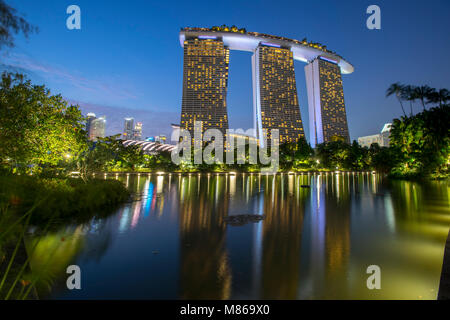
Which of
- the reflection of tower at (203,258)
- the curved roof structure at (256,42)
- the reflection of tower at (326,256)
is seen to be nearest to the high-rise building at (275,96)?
Answer: the curved roof structure at (256,42)

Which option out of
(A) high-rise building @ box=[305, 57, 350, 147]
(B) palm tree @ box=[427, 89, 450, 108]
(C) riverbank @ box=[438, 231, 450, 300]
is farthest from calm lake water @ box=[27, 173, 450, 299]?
(A) high-rise building @ box=[305, 57, 350, 147]

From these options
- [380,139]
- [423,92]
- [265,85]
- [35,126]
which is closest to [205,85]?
[265,85]

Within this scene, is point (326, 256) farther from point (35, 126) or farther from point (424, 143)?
point (424, 143)

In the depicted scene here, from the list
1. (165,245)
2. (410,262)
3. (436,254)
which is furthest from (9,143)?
(436,254)

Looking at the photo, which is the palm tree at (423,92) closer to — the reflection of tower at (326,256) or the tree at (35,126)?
the reflection of tower at (326,256)

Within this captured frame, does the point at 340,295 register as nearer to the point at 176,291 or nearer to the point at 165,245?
the point at 176,291

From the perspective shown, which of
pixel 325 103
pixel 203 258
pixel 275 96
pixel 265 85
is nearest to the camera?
pixel 203 258

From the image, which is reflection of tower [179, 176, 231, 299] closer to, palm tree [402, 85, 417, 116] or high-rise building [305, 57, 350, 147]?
palm tree [402, 85, 417, 116]
